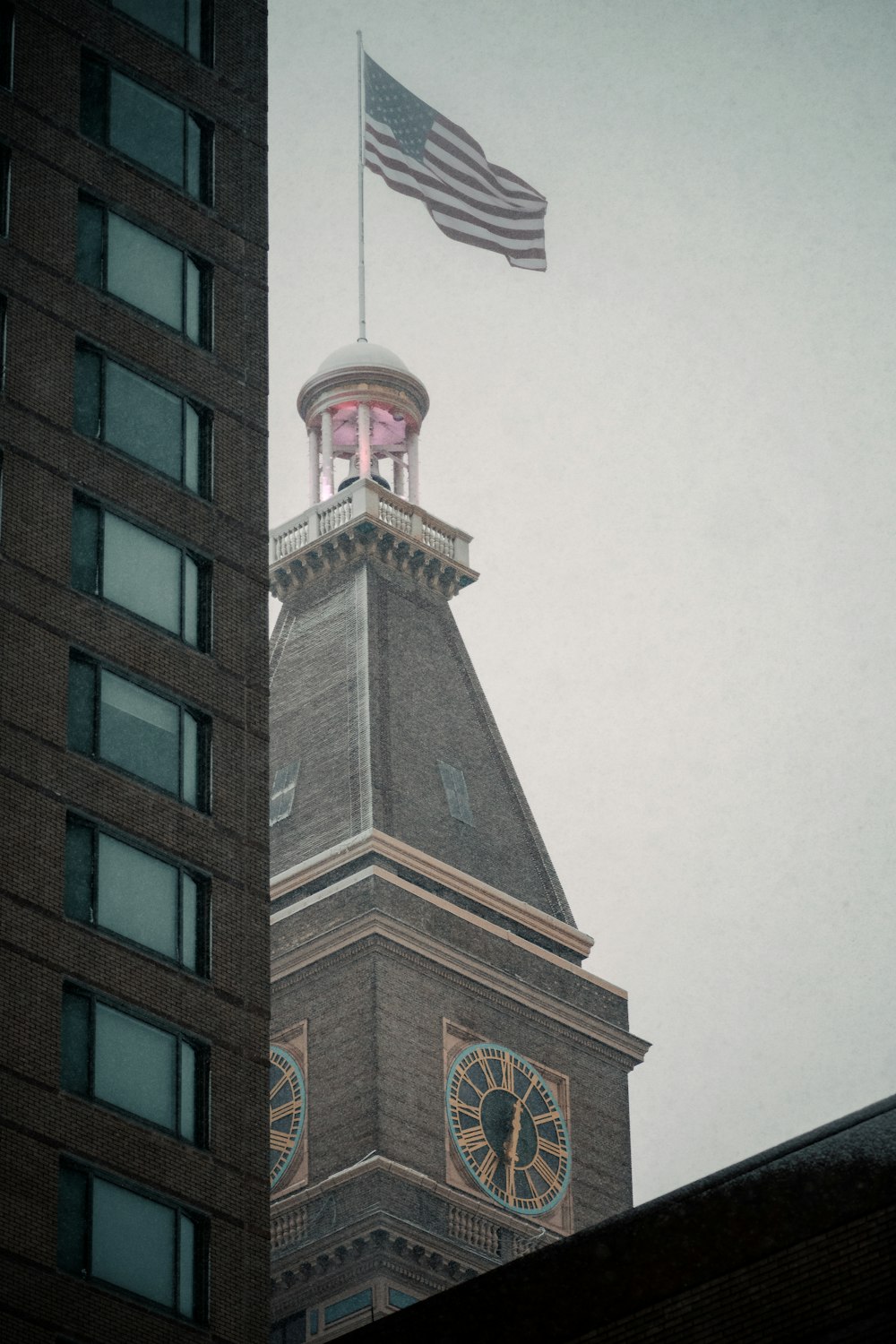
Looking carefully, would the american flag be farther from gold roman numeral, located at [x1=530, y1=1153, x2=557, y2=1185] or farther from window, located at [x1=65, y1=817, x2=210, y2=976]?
window, located at [x1=65, y1=817, x2=210, y2=976]

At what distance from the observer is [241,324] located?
164 feet

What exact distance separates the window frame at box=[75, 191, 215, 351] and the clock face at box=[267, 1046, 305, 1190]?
36366 millimetres

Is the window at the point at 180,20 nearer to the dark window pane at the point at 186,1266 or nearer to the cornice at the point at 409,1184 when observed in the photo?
the dark window pane at the point at 186,1266

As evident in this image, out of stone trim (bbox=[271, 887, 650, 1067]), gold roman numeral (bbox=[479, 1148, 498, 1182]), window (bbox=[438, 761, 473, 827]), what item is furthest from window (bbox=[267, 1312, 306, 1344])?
window (bbox=[438, 761, 473, 827])

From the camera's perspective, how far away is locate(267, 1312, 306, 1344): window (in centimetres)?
7856

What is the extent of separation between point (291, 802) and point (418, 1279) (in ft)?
56.3

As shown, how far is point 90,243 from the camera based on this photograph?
48250mm

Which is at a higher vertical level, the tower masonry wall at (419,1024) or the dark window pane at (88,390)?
the tower masonry wall at (419,1024)

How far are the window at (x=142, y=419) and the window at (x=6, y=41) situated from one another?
4.27 meters

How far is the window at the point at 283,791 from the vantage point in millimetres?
91625

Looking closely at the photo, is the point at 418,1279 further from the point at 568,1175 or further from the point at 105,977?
the point at 105,977

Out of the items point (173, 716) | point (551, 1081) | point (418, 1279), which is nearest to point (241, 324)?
point (173, 716)

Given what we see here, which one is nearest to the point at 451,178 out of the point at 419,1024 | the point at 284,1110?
the point at 419,1024

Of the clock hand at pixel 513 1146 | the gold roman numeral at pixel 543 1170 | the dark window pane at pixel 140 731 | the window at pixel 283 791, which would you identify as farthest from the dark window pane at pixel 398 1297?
the dark window pane at pixel 140 731
